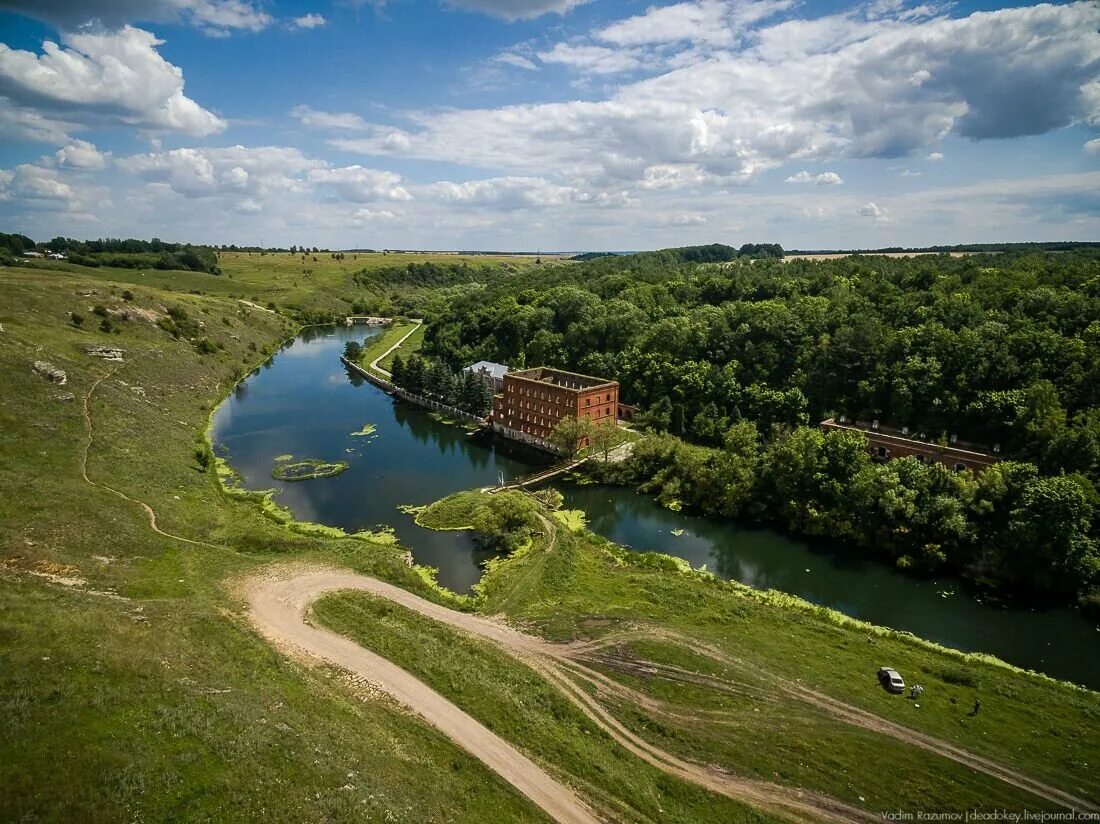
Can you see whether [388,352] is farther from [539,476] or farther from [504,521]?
[504,521]

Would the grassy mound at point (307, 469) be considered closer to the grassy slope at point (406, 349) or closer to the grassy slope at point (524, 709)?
the grassy slope at point (524, 709)

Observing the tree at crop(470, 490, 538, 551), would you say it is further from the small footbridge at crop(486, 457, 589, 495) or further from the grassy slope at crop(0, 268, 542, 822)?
the grassy slope at crop(0, 268, 542, 822)

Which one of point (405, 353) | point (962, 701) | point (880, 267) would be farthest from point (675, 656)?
point (405, 353)

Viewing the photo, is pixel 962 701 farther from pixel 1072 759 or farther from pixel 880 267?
pixel 880 267

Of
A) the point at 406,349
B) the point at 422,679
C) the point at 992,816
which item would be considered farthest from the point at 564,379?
the point at 406,349

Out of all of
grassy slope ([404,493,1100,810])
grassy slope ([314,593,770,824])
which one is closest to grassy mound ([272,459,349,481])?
grassy slope ([404,493,1100,810])

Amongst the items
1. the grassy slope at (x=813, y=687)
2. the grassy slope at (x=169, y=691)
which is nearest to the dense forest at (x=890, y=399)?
the grassy slope at (x=813, y=687)
